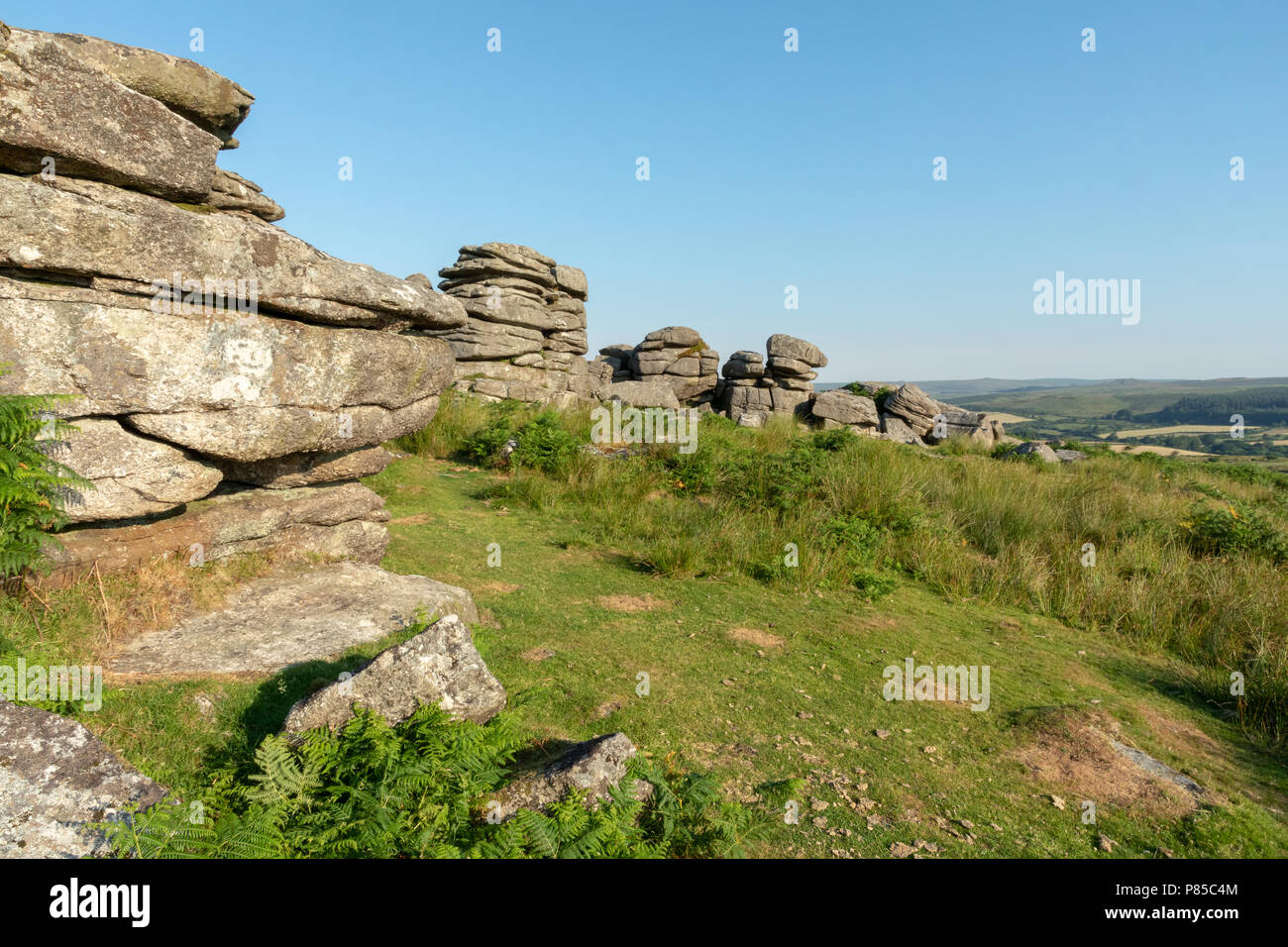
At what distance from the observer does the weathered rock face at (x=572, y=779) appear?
11.6 ft

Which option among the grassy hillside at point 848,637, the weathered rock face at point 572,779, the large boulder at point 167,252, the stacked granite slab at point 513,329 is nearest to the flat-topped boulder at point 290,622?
the grassy hillside at point 848,637

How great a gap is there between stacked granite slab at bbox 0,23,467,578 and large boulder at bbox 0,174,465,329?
14 mm

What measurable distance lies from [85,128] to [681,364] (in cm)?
2411

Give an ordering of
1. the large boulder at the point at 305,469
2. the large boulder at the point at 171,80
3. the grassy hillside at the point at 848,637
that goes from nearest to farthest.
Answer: the grassy hillside at the point at 848,637 → the large boulder at the point at 171,80 → the large boulder at the point at 305,469

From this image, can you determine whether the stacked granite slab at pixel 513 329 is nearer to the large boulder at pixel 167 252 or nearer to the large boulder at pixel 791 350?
the large boulder at pixel 791 350

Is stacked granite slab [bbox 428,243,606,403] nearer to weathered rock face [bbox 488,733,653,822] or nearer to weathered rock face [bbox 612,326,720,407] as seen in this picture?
weathered rock face [bbox 612,326,720,407]

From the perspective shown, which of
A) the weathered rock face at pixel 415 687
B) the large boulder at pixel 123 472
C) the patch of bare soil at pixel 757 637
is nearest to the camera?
the weathered rock face at pixel 415 687

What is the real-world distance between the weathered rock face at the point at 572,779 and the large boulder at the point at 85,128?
554cm

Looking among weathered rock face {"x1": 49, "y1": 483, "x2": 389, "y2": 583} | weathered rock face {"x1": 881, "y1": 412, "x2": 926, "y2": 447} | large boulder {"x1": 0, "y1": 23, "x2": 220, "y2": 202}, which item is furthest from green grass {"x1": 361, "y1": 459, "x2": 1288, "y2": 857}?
weathered rock face {"x1": 881, "y1": 412, "x2": 926, "y2": 447}

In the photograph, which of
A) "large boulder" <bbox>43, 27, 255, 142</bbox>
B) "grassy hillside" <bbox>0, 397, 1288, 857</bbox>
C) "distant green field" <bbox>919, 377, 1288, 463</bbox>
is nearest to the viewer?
"grassy hillside" <bbox>0, 397, 1288, 857</bbox>

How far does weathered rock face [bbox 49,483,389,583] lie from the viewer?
552cm
